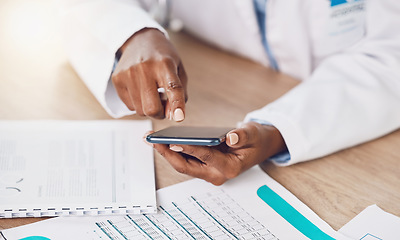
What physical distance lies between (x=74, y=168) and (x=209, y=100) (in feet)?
1.19

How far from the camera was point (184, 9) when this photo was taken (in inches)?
53.2

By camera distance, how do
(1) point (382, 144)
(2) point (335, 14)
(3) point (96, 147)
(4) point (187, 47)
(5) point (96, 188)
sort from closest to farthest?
(5) point (96, 188) → (3) point (96, 147) → (1) point (382, 144) → (2) point (335, 14) → (4) point (187, 47)

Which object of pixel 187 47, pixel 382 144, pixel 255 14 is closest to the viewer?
pixel 382 144

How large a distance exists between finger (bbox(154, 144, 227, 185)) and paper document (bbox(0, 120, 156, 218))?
0.05m

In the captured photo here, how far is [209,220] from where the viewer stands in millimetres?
729

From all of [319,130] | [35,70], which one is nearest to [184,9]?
[35,70]

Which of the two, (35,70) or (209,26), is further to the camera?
(209,26)

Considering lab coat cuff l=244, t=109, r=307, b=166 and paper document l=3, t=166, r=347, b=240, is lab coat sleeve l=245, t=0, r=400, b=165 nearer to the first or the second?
lab coat cuff l=244, t=109, r=307, b=166

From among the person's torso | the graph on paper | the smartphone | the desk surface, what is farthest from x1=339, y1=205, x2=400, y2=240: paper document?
the person's torso

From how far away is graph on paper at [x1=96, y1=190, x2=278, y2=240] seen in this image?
0.69m

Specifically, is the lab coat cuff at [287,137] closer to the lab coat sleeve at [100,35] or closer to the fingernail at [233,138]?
the fingernail at [233,138]

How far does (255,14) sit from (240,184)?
499mm

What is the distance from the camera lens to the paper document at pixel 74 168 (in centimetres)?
72

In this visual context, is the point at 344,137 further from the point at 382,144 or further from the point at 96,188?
the point at 96,188
